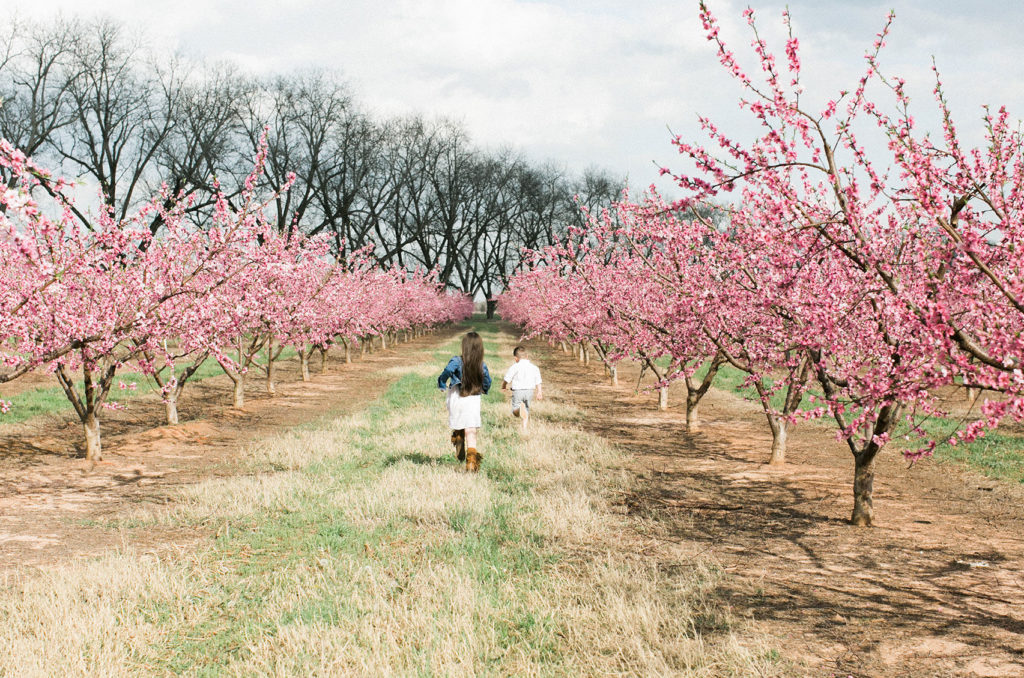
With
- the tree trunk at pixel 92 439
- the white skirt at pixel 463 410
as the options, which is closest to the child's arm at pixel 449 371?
the white skirt at pixel 463 410

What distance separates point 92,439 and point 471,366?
22.4ft

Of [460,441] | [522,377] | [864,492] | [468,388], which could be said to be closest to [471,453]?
[460,441]

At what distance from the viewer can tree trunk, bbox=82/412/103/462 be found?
1112cm

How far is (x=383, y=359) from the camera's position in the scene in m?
35.8

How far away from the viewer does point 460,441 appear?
10367 mm

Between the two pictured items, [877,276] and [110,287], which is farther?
[110,287]

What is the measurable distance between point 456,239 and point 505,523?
67.9 meters

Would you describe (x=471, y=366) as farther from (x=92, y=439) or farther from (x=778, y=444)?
(x=92, y=439)

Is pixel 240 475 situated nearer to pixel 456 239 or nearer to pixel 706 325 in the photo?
pixel 706 325

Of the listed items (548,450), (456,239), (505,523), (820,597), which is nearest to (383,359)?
(548,450)

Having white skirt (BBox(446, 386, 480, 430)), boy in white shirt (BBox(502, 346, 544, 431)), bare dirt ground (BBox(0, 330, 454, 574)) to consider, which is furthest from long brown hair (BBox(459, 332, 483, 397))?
bare dirt ground (BBox(0, 330, 454, 574))

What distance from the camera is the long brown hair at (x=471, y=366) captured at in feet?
31.4

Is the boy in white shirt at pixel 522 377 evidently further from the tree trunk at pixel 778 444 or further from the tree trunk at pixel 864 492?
the tree trunk at pixel 864 492

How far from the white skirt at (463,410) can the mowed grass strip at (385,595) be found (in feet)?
3.19
